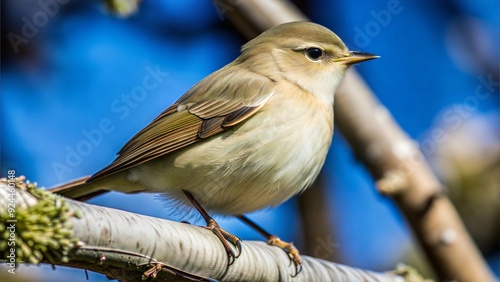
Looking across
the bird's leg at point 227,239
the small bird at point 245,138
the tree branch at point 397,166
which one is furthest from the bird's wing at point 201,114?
the tree branch at point 397,166

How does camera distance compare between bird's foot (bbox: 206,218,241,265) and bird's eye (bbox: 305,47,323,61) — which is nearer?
bird's foot (bbox: 206,218,241,265)

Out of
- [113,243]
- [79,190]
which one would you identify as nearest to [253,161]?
[79,190]

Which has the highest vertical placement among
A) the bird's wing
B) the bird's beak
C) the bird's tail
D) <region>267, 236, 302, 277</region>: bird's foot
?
the bird's beak

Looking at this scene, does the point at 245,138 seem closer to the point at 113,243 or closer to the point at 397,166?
the point at 113,243

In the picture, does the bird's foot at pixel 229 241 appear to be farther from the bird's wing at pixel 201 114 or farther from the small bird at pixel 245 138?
the bird's wing at pixel 201 114

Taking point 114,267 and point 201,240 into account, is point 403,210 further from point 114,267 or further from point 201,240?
point 114,267

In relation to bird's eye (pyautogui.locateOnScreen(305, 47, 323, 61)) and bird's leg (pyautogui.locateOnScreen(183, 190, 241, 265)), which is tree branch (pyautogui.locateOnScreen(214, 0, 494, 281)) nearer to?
bird's eye (pyautogui.locateOnScreen(305, 47, 323, 61))

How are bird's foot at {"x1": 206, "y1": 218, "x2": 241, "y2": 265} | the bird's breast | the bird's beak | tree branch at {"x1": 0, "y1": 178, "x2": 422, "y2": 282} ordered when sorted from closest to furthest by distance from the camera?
tree branch at {"x1": 0, "y1": 178, "x2": 422, "y2": 282} < bird's foot at {"x1": 206, "y1": 218, "x2": 241, "y2": 265} < the bird's breast < the bird's beak

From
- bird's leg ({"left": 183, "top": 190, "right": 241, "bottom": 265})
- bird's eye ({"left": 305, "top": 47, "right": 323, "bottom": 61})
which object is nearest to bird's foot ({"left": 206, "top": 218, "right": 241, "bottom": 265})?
bird's leg ({"left": 183, "top": 190, "right": 241, "bottom": 265})
